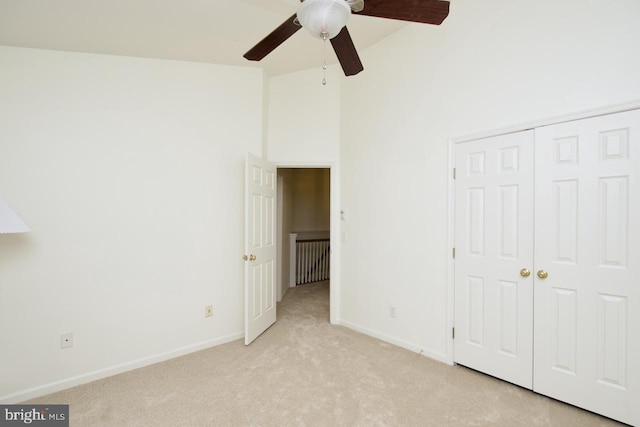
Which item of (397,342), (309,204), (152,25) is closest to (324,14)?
(152,25)

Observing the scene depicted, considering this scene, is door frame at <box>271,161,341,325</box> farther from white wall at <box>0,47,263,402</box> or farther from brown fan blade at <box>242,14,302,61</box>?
brown fan blade at <box>242,14,302,61</box>

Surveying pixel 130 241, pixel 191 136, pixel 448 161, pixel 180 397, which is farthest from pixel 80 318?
pixel 448 161

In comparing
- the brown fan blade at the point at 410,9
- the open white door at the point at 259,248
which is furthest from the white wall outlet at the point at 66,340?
the brown fan blade at the point at 410,9

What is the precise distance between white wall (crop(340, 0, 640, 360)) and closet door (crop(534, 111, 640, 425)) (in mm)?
262

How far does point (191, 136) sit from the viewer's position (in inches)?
119

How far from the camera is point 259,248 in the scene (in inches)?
131

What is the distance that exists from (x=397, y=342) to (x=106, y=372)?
2599 millimetres

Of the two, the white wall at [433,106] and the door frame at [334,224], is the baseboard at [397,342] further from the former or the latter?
the door frame at [334,224]

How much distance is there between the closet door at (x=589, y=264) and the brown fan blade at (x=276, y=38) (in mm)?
1856

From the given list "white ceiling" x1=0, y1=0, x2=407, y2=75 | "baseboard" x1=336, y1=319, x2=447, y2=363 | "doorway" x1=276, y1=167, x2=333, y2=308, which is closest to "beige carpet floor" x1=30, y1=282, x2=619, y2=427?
"baseboard" x1=336, y1=319, x2=447, y2=363

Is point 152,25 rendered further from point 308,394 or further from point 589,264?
point 589,264

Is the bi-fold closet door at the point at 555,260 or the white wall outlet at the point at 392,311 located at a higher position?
the bi-fold closet door at the point at 555,260

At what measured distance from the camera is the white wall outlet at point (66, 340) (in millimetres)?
2430

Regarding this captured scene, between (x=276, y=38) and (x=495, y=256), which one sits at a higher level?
(x=276, y=38)
